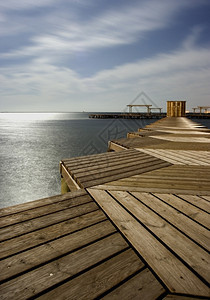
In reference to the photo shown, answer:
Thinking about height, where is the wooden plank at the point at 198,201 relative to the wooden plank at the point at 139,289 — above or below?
above

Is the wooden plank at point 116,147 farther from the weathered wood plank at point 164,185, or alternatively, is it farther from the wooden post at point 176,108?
the wooden post at point 176,108

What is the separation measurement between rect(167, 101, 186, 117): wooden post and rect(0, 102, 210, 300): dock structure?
1641cm

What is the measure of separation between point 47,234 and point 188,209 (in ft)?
5.26

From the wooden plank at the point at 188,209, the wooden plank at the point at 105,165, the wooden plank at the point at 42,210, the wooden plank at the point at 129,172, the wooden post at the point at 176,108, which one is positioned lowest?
the wooden plank at the point at 188,209

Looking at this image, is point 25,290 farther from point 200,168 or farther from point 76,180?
point 200,168

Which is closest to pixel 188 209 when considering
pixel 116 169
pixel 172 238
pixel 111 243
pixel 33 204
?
pixel 172 238

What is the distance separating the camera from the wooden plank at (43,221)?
186 cm

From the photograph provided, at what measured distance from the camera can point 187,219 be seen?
83.0 inches

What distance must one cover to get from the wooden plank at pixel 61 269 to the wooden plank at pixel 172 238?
0.37 m

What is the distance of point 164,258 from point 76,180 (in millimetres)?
1994

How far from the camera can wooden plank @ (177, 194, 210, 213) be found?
2.37 metres

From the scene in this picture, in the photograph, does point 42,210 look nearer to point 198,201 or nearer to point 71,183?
point 71,183

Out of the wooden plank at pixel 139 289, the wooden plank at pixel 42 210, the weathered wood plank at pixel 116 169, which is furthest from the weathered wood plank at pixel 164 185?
the wooden plank at pixel 139 289

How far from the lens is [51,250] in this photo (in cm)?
162
